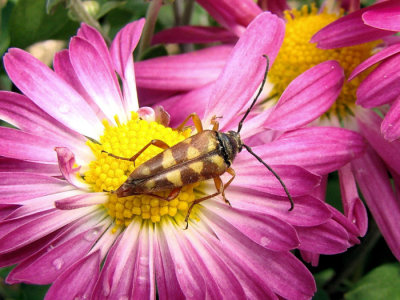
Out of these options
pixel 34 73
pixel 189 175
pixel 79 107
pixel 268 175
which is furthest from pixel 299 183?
pixel 34 73

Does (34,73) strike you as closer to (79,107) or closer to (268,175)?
(79,107)

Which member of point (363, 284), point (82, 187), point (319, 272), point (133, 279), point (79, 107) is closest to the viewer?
point (133, 279)

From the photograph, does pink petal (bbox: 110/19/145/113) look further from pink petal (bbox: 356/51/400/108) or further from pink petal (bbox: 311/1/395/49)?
pink petal (bbox: 356/51/400/108)

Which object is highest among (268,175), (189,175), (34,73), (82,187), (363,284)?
(34,73)

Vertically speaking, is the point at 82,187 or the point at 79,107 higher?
the point at 79,107

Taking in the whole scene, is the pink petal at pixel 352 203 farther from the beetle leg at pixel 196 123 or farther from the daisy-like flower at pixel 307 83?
the beetle leg at pixel 196 123

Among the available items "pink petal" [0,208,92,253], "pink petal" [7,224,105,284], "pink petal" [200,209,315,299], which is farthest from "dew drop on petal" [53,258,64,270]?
"pink petal" [200,209,315,299]

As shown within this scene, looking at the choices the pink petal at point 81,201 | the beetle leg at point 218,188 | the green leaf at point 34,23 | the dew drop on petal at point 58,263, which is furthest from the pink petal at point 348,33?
the green leaf at point 34,23

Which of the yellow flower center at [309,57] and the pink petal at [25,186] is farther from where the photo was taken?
the yellow flower center at [309,57]
